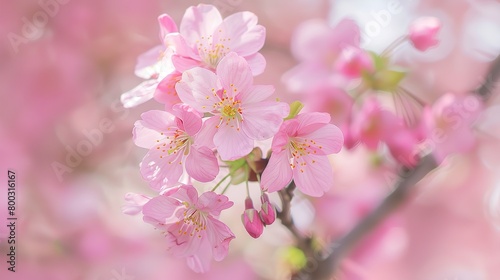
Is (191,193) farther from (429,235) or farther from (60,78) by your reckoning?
(429,235)

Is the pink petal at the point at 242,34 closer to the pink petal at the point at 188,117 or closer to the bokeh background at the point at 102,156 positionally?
the pink petal at the point at 188,117

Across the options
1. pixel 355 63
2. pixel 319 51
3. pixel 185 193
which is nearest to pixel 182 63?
pixel 185 193

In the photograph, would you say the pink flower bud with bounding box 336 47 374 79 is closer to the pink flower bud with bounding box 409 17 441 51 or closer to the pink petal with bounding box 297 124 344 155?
the pink flower bud with bounding box 409 17 441 51

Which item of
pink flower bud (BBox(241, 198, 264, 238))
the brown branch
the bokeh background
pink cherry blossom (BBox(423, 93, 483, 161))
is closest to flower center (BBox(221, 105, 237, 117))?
pink flower bud (BBox(241, 198, 264, 238))

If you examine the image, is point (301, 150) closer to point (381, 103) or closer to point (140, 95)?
point (140, 95)

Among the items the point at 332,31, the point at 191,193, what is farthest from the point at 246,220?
the point at 332,31

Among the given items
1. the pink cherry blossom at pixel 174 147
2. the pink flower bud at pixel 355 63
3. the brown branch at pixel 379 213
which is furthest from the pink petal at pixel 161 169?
the pink flower bud at pixel 355 63
